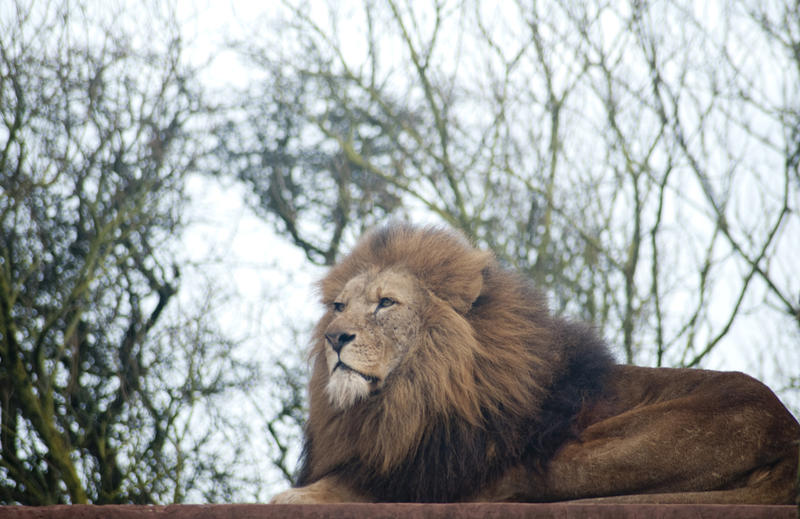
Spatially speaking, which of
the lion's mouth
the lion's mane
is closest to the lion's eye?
the lion's mane

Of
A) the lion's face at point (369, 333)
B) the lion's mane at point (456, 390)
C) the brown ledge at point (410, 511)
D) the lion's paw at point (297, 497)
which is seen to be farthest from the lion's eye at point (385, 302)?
the brown ledge at point (410, 511)

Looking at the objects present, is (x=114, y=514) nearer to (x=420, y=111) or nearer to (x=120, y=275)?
(x=120, y=275)

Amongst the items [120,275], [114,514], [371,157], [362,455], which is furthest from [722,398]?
[371,157]

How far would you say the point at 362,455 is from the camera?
3.69 metres

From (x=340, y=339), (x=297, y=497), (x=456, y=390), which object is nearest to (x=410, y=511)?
(x=297, y=497)

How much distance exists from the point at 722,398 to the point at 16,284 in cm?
697

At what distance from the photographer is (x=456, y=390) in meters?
3.75

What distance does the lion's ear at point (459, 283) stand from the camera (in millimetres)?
4012

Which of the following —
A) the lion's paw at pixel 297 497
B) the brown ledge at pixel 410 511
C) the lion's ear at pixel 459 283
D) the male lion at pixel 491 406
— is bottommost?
the brown ledge at pixel 410 511

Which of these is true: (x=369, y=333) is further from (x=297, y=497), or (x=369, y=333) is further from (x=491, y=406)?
(x=297, y=497)

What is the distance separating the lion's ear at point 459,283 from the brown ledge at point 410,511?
4.67 feet

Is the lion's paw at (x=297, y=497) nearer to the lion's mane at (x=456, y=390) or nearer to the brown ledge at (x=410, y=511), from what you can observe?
the lion's mane at (x=456, y=390)

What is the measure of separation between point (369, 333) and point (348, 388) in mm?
256

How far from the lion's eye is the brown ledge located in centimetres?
137
